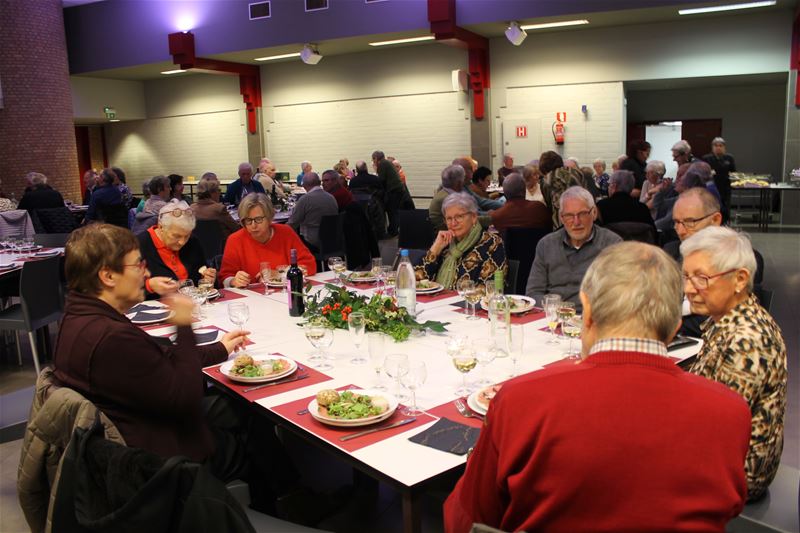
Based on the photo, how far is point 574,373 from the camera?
136 centimetres

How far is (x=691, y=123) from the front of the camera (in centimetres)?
1510

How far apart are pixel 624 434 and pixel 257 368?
178 cm

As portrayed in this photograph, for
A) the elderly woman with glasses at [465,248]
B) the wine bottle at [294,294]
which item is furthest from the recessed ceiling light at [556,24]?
the wine bottle at [294,294]

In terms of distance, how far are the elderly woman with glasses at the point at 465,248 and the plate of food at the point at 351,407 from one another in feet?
6.54

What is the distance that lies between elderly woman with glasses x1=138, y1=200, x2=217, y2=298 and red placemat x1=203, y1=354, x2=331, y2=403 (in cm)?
146

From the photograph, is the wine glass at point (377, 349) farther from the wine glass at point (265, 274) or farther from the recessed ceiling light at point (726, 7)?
the recessed ceiling light at point (726, 7)

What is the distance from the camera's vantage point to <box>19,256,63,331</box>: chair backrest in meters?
4.95

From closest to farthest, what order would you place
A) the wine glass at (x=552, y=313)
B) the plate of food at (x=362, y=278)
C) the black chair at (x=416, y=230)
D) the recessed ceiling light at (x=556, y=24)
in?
the wine glass at (x=552, y=313) < the plate of food at (x=362, y=278) < the black chair at (x=416, y=230) < the recessed ceiling light at (x=556, y=24)

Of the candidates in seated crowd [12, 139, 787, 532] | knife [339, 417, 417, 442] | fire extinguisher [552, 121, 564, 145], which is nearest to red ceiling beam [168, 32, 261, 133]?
fire extinguisher [552, 121, 564, 145]

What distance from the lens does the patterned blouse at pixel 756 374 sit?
6.82 feet

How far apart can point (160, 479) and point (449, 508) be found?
660 mm

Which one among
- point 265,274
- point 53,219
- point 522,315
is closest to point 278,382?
point 522,315

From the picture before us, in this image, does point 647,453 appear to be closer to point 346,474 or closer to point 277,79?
point 346,474

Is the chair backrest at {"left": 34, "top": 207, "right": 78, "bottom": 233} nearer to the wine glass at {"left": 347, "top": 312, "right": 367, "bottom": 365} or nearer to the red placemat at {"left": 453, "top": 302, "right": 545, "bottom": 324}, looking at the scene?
the red placemat at {"left": 453, "top": 302, "right": 545, "bottom": 324}
